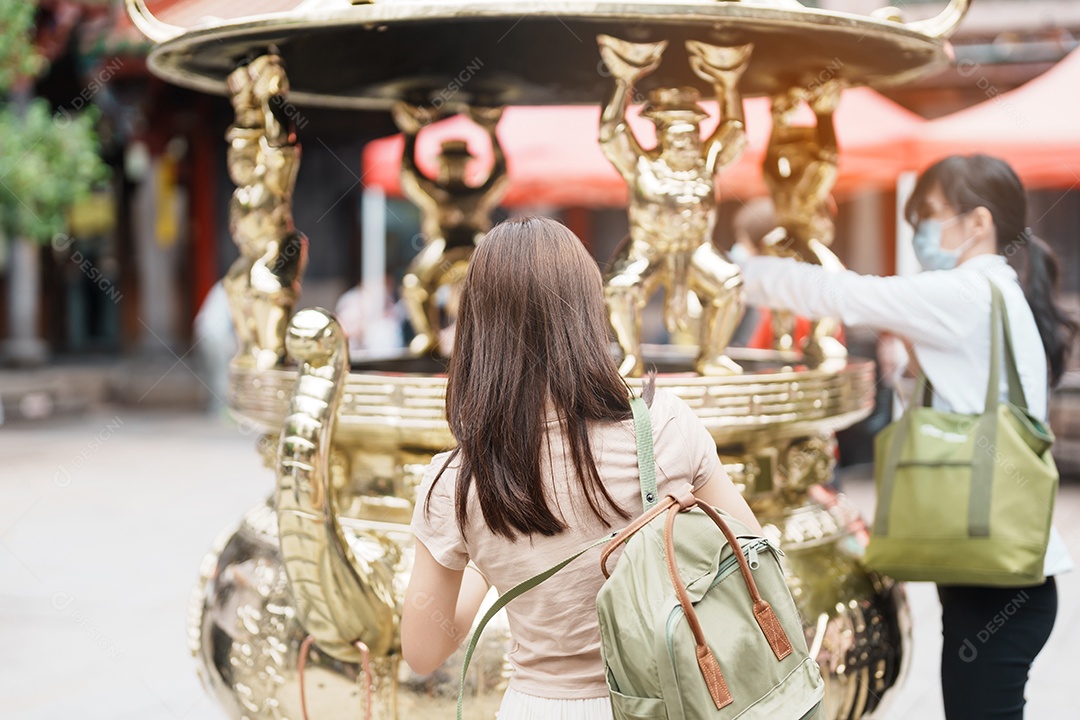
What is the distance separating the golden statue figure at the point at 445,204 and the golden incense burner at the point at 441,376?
407 millimetres

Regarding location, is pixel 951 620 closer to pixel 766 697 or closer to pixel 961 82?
pixel 766 697

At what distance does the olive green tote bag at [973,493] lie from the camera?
190cm

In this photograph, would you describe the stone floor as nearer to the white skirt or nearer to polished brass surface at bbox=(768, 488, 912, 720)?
polished brass surface at bbox=(768, 488, 912, 720)

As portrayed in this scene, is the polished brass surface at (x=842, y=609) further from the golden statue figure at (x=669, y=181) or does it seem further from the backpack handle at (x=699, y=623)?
the backpack handle at (x=699, y=623)

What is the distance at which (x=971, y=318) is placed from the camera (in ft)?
6.53

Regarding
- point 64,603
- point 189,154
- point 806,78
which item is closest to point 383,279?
point 189,154

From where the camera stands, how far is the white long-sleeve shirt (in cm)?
199

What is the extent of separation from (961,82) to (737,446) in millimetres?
7003

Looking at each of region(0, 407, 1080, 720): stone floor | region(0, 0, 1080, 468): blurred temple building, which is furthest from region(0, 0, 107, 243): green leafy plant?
region(0, 407, 1080, 720): stone floor

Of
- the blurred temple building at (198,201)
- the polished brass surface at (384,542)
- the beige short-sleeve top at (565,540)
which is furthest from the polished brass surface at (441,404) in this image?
the blurred temple building at (198,201)

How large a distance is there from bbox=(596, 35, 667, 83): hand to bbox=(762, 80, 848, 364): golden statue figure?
1.95 feet

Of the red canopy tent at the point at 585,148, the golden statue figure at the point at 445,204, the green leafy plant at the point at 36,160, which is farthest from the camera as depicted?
the green leafy plant at the point at 36,160

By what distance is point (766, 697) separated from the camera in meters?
1.24

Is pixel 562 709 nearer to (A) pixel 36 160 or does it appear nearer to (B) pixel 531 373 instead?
(B) pixel 531 373
